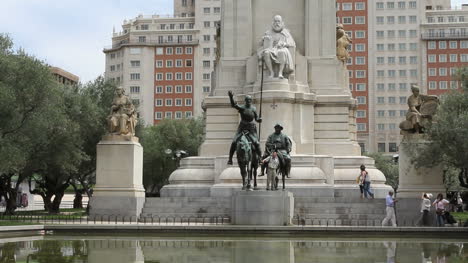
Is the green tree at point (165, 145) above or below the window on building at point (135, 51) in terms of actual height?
below

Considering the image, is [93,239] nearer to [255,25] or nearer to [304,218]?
[304,218]

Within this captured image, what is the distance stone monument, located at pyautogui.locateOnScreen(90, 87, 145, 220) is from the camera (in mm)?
33875

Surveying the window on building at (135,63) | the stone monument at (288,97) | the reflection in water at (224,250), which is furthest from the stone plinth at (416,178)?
the window on building at (135,63)

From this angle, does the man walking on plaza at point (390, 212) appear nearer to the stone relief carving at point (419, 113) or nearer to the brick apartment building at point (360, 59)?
the stone relief carving at point (419, 113)

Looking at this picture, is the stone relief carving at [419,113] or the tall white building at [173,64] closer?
the stone relief carving at [419,113]

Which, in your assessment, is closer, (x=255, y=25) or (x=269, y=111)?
(x=269, y=111)

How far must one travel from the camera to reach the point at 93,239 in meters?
23.6

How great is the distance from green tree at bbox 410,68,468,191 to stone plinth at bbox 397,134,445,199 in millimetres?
491

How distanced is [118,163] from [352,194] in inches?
434

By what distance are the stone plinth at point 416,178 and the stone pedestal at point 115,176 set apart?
11.9m

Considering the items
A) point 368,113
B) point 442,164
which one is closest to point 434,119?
point 442,164

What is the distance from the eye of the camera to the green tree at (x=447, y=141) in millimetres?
30344

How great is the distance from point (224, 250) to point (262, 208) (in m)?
8.28

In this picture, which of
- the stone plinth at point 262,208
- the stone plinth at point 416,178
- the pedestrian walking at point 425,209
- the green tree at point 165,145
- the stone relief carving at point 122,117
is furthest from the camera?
the green tree at point 165,145
